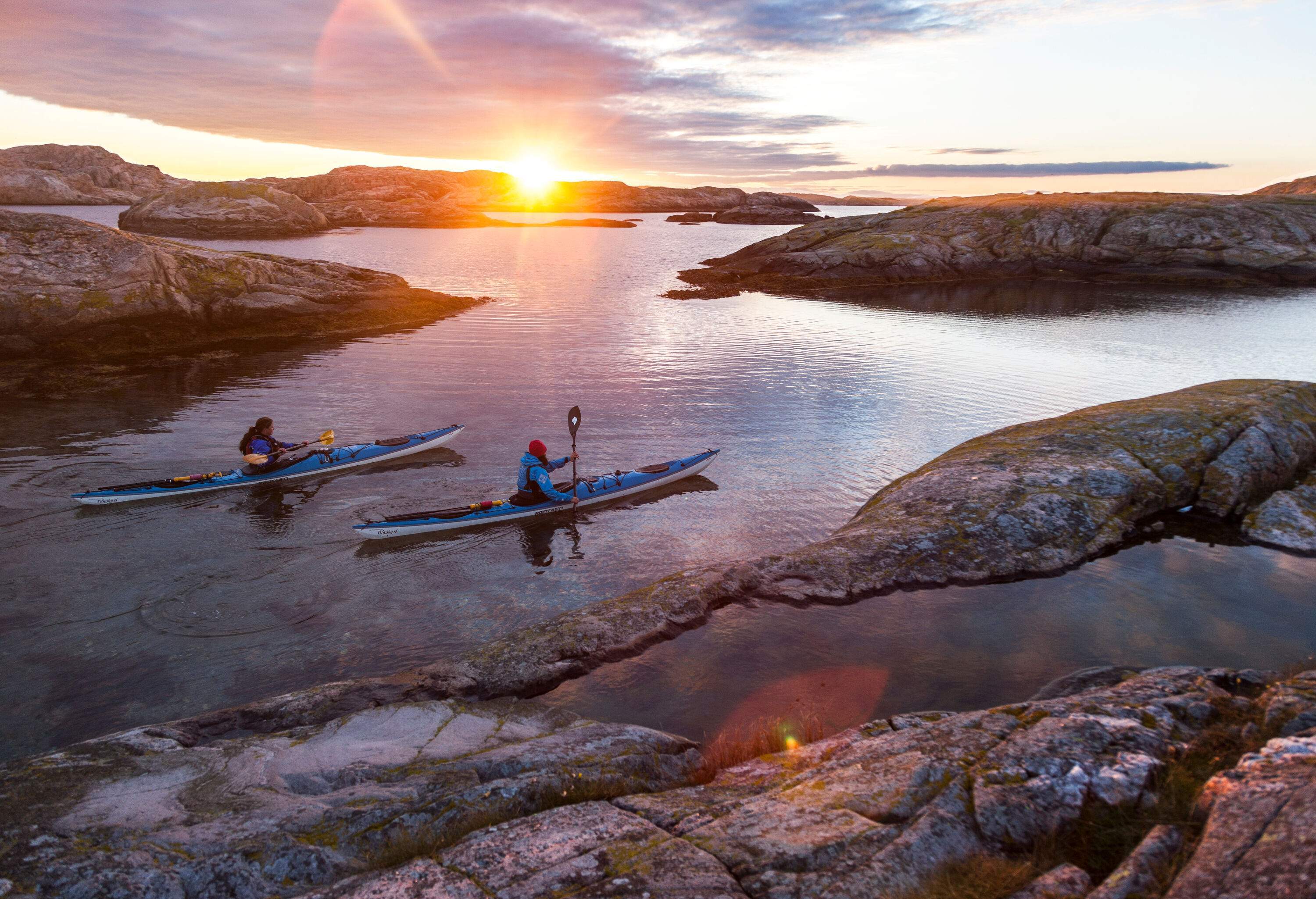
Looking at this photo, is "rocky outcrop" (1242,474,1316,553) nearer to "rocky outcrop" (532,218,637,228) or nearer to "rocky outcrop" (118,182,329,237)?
"rocky outcrop" (118,182,329,237)

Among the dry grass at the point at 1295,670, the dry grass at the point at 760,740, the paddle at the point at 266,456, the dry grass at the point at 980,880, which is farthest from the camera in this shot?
the paddle at the point at 266,456

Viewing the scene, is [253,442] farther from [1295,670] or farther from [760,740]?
[1295,670]

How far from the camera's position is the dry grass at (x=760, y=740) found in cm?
738

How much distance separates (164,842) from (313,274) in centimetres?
4182

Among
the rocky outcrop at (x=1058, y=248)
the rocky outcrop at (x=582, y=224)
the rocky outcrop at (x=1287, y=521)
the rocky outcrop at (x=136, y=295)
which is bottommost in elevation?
the rocky outcrop at (x=1287, y=521)

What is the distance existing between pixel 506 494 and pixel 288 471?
592cm

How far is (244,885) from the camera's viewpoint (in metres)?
5.11

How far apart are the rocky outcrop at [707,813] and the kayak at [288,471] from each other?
11.4 meters

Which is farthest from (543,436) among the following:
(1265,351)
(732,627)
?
(1265,351)

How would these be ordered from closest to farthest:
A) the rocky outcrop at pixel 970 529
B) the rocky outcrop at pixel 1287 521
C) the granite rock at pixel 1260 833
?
the granite rock at pixel 1260 833 → the rocky outcrop at pixel 970 529 → the rocky outcrop at pixel 1287 521

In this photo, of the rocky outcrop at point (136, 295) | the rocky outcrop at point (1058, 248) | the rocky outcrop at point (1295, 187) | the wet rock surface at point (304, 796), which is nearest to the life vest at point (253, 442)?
the wet rock surface at point (304, 796)

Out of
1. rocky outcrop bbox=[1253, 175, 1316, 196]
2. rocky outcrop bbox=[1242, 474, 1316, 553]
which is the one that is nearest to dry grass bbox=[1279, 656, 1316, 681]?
rocky outcrop bbox=[1242, 474, 1316, 553]

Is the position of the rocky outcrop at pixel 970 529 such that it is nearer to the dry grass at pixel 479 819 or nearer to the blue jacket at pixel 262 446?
the dry grass at pixel 479 819

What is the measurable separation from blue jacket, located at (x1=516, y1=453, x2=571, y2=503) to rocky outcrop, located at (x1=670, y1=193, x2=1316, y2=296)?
44.0m
